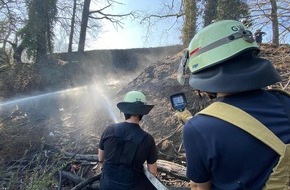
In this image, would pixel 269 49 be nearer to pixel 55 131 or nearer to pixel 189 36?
pixel 189 36

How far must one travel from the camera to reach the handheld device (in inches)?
97.6

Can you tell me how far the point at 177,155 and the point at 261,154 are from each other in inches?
165

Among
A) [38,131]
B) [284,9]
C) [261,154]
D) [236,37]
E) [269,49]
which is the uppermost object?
[284,9]

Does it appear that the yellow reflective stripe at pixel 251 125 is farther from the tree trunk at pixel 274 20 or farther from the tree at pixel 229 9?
Result: the tree at pixel 229 9

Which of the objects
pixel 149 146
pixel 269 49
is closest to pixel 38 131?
pixel 149 146

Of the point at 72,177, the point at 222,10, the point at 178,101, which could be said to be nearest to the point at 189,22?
the point at 222,10

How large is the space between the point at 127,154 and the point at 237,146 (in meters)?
2.08

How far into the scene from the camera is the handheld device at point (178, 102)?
2.48 m

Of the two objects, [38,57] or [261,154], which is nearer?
[261,154]

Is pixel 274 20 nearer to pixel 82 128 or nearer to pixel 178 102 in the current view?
pixel 82 128

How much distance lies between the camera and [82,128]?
324 inches

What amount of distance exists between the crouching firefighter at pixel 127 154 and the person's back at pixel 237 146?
1855 millimetres

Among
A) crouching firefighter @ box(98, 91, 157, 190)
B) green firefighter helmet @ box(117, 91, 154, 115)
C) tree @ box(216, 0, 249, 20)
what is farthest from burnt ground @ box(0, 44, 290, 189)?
tree @ box(216, 0, 249, 20)

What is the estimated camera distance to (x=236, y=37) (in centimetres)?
166
